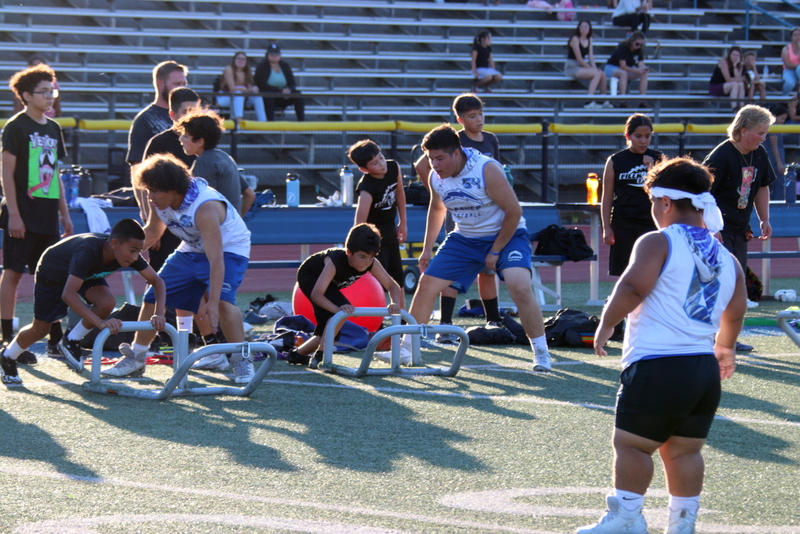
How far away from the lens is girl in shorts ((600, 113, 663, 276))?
820 centimetres

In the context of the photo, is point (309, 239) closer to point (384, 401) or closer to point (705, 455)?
point (384, 401)

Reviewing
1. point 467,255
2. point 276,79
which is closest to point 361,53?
point 276,79

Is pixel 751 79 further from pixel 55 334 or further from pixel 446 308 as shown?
pixel 55 334

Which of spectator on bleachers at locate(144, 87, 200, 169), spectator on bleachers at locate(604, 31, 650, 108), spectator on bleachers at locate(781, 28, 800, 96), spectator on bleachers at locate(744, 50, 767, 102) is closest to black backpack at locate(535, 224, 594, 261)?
spectator on bleachers at locate(144, 87, 200, 169)

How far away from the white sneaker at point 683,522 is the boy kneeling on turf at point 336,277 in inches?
134

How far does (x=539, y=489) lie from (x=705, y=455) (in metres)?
1.00

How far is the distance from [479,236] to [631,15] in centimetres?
1555

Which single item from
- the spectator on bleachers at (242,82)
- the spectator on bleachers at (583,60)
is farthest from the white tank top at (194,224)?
the spectator on bleachers at (583,60)

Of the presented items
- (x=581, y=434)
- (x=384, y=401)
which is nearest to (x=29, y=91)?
(x=384, y=401)

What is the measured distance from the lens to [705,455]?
4.71 meters

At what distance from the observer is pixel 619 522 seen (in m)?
3.47

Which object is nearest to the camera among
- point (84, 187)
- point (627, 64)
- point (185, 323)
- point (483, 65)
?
point (185, 323)

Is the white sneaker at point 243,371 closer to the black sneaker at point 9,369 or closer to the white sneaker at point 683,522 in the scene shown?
the black sneaker at point 9,369

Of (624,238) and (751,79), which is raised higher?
(751,79)
